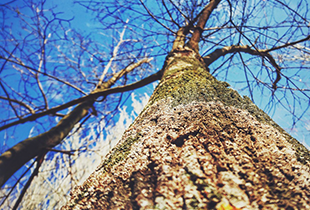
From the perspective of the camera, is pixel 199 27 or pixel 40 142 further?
pixel 199 27

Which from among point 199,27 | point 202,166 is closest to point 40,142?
point 202,166

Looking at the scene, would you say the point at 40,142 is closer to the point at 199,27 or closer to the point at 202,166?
the point at 202,166

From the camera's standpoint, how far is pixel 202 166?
0.45 meters

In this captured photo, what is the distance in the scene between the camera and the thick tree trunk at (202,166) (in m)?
0.38

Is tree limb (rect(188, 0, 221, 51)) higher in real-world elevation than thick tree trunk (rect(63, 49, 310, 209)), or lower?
higher

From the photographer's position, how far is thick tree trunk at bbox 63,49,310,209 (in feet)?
1.24

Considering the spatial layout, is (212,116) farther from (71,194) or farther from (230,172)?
(71,194)

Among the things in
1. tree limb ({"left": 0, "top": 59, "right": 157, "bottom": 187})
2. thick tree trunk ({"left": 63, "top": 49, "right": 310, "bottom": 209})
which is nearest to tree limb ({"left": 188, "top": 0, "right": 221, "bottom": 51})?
tree limb ({"left": 0, "top": 59, "right": 157, "bottom": 187})

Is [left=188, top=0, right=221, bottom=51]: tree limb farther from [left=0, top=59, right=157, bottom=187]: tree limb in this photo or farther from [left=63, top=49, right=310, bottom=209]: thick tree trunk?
[left=63, top=49, right=310, bottom=209]: thick tree trunk

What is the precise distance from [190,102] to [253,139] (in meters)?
0.30

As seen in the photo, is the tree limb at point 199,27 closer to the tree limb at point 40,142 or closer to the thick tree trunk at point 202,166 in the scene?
the tree limb at point 40,142

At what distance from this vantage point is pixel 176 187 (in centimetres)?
40

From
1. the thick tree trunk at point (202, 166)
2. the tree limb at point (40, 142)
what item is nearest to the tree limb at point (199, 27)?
the tree limb at point (40, 142)

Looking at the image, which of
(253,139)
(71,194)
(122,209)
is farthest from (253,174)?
(71,194)
